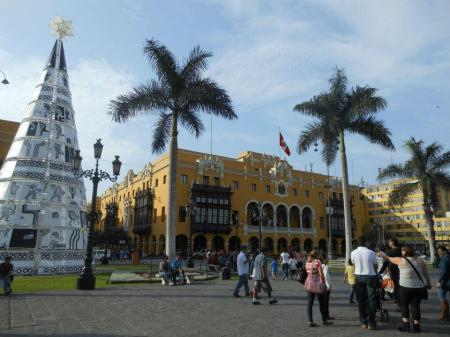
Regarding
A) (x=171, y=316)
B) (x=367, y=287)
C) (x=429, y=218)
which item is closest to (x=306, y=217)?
(x=429, y=218)

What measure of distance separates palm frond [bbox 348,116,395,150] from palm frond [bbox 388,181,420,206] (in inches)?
241

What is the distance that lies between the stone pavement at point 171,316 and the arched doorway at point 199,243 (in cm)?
3206

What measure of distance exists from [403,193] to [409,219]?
52.8m

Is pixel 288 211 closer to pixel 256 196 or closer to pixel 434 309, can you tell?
pixel 256 196

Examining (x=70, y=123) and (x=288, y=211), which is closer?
(x=70, y=123)

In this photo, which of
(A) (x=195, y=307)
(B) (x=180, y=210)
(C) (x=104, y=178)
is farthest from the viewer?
(B) (x=180, y=210)

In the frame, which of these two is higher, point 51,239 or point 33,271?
point 51,239

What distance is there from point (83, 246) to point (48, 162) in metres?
4.84

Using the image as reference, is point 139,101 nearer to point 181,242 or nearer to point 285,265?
point 285,265

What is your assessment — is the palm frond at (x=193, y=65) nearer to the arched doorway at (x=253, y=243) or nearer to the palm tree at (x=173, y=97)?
the palm tree at (x=173, y=97)

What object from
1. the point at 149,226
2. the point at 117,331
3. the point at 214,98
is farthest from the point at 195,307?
the point at 149,226

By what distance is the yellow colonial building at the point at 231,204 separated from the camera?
140ft

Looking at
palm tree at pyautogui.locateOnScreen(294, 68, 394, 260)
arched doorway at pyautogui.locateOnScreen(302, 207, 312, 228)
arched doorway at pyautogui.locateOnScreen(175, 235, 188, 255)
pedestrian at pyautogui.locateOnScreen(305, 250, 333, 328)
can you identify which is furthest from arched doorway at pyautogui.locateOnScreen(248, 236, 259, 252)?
pedestrian at pyautogui.locateOnScreen(305, 250, 333, 328)

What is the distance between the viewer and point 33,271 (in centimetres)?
1748
